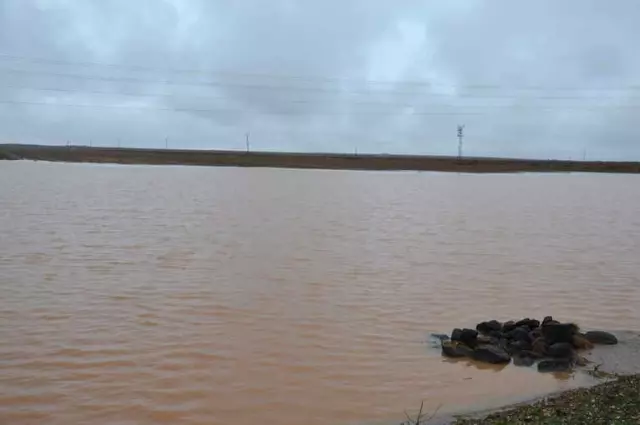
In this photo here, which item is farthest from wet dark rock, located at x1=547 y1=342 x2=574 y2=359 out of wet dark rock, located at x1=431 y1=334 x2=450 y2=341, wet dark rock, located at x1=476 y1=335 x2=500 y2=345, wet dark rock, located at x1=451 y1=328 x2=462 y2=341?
wet dark rock, located at x1=431 y1=334 x2=450 y2=341

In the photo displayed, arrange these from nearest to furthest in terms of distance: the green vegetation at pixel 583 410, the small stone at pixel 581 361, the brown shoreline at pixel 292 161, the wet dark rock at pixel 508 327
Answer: the green vegetation at pixel 583 410 < the small stone at pixel 581 361 < the wet dark rock at pixel 508 327 < the brown shoreline at pixel 292 161

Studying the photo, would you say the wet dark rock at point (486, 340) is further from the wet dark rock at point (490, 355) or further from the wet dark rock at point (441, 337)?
the wet dark rock at point (441, 337)

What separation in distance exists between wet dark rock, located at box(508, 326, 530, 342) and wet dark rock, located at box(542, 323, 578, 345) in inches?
11.9

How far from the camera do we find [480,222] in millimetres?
29812

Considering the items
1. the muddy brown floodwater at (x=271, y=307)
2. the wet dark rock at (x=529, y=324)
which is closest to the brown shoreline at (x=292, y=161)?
the muddy brown floodwater at (x=271, y=307)

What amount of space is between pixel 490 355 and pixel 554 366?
2.96ft

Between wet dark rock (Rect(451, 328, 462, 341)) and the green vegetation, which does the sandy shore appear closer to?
the green vegetation

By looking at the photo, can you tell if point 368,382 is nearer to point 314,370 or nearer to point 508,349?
point 314,370

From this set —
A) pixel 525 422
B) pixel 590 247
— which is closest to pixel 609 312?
pixel 525 422

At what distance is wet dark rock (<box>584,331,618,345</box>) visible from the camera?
11.2 meters

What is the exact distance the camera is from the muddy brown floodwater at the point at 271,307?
8.68 metres

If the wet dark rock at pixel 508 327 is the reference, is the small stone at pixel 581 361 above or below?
below

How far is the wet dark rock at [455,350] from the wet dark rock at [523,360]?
0.67 meters

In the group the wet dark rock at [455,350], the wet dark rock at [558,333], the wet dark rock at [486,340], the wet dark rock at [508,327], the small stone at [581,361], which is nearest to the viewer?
the small stone at [581,361]
